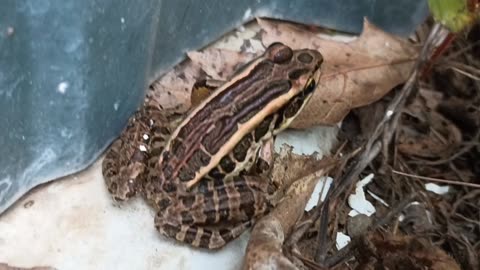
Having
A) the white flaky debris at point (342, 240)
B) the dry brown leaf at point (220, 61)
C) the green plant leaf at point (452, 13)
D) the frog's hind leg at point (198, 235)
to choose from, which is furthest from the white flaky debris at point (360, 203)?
the green plant leaf at point (452, 13)

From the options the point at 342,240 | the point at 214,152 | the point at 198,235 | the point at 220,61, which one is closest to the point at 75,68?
the point at 214,152

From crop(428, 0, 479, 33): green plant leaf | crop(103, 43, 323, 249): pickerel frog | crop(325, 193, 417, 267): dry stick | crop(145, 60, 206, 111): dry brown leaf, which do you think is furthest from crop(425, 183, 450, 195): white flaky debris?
crop(145, 60, 206, 111): dry brown leaf

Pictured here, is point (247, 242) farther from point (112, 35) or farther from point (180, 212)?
point (112, 35)

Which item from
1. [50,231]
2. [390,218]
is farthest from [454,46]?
[50,231]

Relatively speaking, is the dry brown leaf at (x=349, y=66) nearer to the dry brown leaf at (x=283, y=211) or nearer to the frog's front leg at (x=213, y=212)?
the dry brown leaf at (x=283, y=211)

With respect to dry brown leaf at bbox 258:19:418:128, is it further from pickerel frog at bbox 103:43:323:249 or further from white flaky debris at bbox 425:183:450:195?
white flaky debris at bbox 425:183:450:195

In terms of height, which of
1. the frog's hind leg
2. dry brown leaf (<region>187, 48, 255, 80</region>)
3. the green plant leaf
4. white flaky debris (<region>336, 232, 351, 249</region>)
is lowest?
white flaky debris (<region>336, 232, 351, 249</region>)
